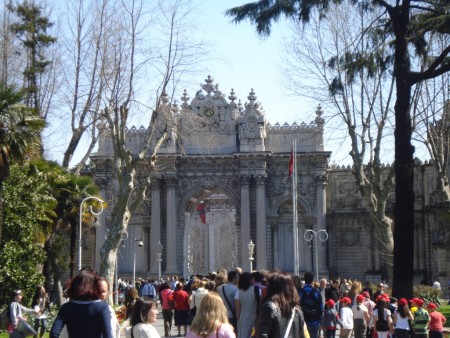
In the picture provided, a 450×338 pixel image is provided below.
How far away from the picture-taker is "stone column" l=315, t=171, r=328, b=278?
4981 centimetres

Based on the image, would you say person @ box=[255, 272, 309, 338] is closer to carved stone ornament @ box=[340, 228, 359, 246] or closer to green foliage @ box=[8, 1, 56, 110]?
green foliage @ box=[8, 1, 56, 110]

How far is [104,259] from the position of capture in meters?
26.9

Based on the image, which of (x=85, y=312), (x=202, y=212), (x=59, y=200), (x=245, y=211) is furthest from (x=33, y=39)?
(x=202, y=212)

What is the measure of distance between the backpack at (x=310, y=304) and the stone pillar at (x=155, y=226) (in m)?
36.5

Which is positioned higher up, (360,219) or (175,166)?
(175,166)

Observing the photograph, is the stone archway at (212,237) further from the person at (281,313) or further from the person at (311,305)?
the person at (281,313)

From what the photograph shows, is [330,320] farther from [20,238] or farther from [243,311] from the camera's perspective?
[20,238]

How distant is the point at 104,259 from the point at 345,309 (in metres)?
11.0

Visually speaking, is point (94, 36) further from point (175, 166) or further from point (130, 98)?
point (175, 166)

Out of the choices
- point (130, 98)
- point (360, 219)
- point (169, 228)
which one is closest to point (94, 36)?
point (130, 98)

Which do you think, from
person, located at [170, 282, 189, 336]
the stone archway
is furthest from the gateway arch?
person, located at [170, 282, 189, 336]

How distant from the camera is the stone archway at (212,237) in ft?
259

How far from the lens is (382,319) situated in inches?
618

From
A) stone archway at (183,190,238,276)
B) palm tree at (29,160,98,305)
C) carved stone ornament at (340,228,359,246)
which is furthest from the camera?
stone archway at (183,190,238,276)
